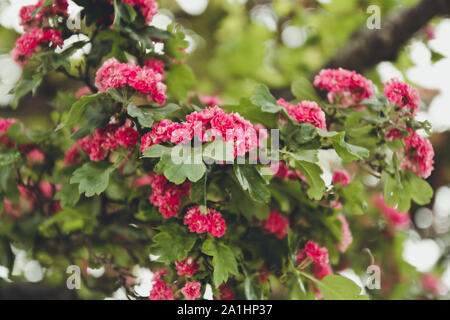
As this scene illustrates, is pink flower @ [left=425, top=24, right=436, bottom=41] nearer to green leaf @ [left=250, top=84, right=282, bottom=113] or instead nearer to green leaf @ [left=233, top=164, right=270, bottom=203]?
green leaf @ [left=250, top=84, right=282, bottom=113]

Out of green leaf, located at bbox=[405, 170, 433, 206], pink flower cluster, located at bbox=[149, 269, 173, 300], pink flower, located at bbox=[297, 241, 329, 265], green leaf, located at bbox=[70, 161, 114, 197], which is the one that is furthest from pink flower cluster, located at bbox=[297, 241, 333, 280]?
green leaf, located at bbox=[70, 161, 114, 197]

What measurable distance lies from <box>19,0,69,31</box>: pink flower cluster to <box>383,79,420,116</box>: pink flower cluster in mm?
1061

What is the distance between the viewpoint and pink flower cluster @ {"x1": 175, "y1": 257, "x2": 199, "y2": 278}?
3.58ft

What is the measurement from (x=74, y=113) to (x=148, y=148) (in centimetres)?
30

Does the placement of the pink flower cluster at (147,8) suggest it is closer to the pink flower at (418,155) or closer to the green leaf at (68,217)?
the green leaf at (68,217)

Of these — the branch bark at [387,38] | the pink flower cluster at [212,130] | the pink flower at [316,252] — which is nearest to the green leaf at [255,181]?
the pink flower cluster at [212,130]

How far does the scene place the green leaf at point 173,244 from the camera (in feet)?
3.49

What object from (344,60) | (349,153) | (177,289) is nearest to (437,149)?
(344,60)

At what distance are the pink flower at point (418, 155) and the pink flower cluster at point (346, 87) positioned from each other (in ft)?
0.63

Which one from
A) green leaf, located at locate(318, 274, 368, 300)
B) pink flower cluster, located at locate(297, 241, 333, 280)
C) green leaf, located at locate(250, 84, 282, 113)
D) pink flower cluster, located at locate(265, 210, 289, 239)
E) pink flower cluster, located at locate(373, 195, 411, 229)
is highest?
green leaf, located at locate(250, 84, 282, 113)

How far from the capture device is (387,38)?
2.33 m
